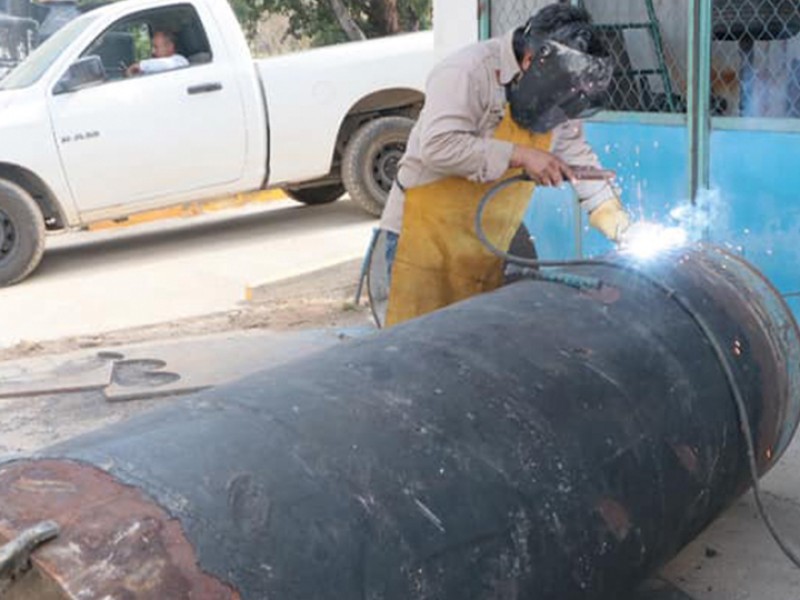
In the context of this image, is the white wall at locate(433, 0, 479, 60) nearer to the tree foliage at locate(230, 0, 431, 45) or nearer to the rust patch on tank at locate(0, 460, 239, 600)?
the rust patch on tank at locate(0, 460, 239, 600)

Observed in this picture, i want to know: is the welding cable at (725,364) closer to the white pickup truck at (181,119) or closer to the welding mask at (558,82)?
the welding mask at (558,82)

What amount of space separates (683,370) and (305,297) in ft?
16.7

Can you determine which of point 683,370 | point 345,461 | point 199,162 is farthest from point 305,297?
point 345,461

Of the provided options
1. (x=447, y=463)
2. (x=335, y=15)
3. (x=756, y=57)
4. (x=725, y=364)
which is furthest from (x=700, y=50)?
(x=335, y=15)

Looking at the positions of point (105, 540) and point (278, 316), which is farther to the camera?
point (278, 316)

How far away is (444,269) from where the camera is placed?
4.17 metres

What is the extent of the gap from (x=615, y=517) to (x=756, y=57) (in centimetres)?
424

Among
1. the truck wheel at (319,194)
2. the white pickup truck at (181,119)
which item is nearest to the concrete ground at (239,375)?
the white pickup truck at (181,119)

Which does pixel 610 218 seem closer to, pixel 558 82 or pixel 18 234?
pixel 558 82

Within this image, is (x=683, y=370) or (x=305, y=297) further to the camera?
(x=305, y=297)

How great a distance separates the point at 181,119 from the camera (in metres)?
9.09

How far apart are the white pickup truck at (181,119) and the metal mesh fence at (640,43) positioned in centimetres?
296

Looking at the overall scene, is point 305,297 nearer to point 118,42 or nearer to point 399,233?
point 118,42

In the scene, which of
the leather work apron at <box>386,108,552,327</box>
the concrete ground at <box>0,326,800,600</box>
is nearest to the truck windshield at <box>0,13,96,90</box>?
the concrete ground at <box>0,326,800,600</box>
